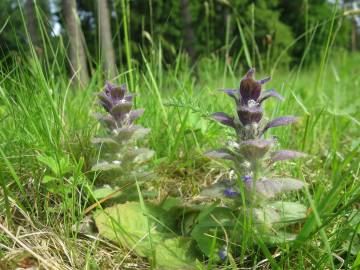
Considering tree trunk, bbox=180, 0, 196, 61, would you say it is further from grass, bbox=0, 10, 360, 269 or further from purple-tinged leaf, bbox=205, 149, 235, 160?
purple-tinged leaf, bbox=205, 149, 235, 160

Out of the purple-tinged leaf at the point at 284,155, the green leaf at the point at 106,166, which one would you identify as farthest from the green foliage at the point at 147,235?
the purple-tinged leaf at the point at 284,155

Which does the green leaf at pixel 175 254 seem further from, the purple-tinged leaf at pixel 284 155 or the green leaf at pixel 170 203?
the purple-tinged leaf at pixel 284 155

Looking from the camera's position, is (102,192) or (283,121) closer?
(283,121)

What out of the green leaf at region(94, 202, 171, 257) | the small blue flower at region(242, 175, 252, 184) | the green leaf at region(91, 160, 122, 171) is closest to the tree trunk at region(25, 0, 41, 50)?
the green leaf at region(91, 160, 122, 171)

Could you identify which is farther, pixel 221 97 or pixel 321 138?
pixel 221 97

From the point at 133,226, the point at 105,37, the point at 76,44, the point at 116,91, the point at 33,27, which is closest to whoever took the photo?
the point at 133,226

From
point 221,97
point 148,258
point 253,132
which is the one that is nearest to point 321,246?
point 253,132

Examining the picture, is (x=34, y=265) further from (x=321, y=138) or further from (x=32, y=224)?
(x=321, y=138)

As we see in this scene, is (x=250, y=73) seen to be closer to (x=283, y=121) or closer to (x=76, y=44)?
(x=283, y=121)

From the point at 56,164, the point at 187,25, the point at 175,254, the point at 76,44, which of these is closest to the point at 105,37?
the point at 76,44
